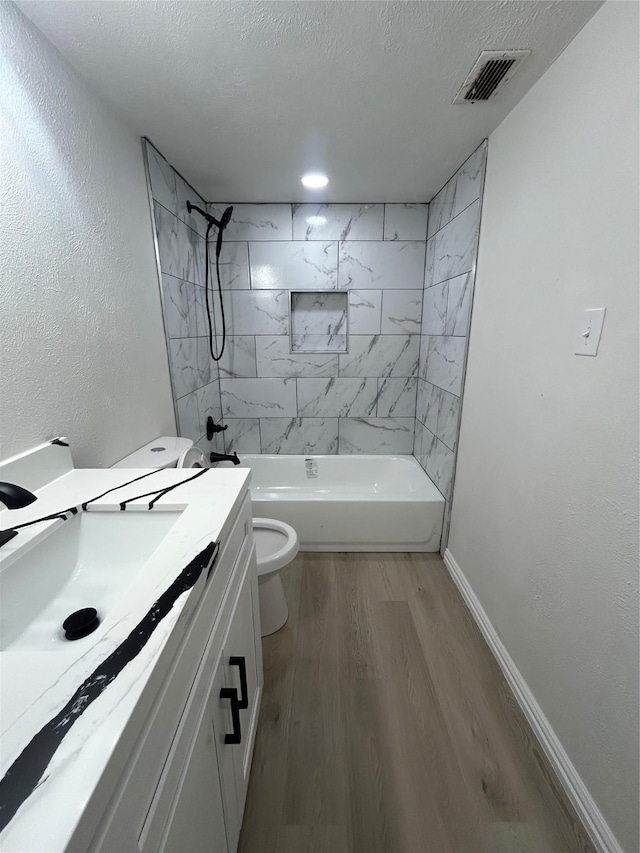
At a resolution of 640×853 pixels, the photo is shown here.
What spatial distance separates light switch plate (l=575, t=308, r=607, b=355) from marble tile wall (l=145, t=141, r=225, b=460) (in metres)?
1.69

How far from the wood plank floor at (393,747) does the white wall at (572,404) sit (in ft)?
0.56

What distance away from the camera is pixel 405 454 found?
2816 mm

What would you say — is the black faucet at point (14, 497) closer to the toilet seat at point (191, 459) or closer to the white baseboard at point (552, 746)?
the toilet seat at point (191, 459)

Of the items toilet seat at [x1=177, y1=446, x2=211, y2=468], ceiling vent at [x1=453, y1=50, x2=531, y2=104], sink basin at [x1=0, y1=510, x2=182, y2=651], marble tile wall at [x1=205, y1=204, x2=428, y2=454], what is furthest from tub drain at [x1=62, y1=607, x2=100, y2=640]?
marble tile wall at [x1=205, y1=204, x2=428, y2=454]

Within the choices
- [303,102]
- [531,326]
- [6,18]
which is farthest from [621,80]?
[6,18]

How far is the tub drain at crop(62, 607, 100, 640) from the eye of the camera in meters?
0.65

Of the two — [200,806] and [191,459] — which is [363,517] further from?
[200,806]

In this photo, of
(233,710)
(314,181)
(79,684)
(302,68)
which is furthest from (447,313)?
(79,684)

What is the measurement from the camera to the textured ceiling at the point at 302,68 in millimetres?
950

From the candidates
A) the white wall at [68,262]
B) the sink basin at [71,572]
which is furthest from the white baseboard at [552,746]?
the white wall at [68,262]

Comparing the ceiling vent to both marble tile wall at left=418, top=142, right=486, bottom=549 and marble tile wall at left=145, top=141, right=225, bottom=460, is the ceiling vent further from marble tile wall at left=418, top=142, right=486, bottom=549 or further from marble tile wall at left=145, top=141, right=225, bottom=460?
marble tile wall at left=145, top=141, right=225, bottom=460

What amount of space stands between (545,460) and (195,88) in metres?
1.76

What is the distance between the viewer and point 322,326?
8.84ft

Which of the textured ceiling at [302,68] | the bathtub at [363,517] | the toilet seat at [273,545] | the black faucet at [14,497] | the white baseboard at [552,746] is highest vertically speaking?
the textured ceiling at [302,68]
